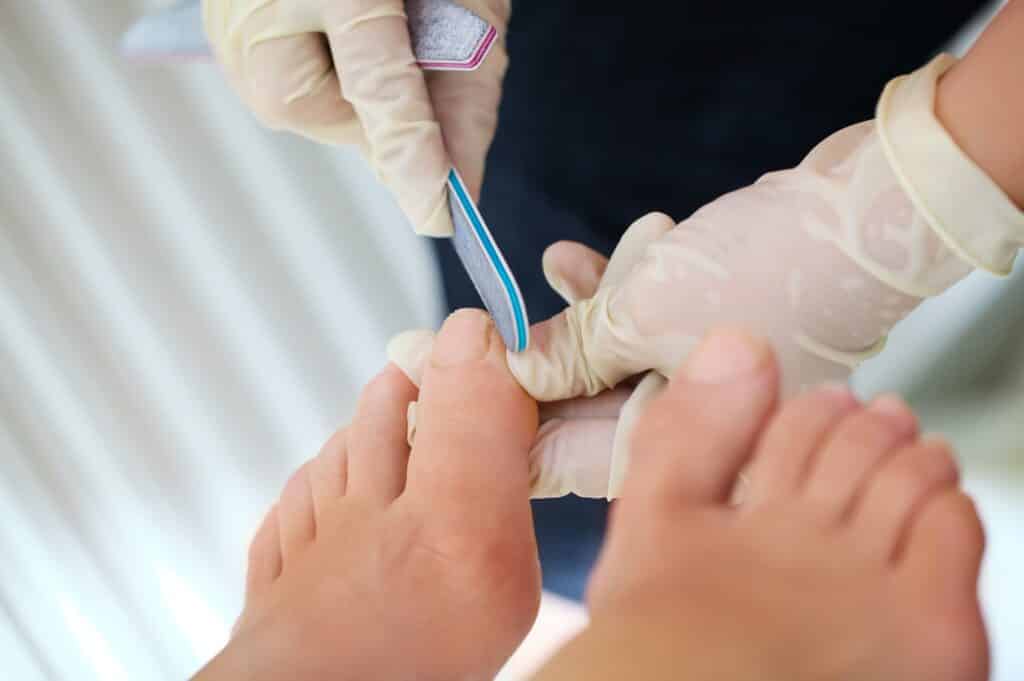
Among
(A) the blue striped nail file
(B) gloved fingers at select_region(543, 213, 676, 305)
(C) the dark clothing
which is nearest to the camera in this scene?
(A) the blue striped nail file

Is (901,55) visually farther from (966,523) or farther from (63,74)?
(63,74)

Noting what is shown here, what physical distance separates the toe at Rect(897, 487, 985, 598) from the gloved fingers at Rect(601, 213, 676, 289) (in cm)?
30

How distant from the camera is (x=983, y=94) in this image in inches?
20.2

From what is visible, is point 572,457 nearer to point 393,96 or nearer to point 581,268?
point 581,268

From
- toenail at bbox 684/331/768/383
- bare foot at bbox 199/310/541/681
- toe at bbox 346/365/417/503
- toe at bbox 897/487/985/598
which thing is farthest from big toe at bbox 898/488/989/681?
toe at bbox 346/365/417/503

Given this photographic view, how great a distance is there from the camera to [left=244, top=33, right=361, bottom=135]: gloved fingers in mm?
686

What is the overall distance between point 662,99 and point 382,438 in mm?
487

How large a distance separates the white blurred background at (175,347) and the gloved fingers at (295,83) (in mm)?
268

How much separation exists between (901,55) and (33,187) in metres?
0.91

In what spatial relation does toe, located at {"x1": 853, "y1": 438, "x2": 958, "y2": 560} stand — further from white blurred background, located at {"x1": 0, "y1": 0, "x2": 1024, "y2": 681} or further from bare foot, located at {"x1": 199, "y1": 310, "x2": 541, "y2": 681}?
white blurred background, located at {"x1": 0, "y1": 0, "x2": 1024, "y2": 681}

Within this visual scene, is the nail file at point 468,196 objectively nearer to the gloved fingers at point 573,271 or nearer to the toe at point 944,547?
the gloved fingers at point 573,271

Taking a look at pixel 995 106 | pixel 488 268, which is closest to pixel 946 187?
pixel 995 106

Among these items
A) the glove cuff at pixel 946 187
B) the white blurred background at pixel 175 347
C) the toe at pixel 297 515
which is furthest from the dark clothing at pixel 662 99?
the glove cuff at pixel 946 187

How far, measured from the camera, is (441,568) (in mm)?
708
